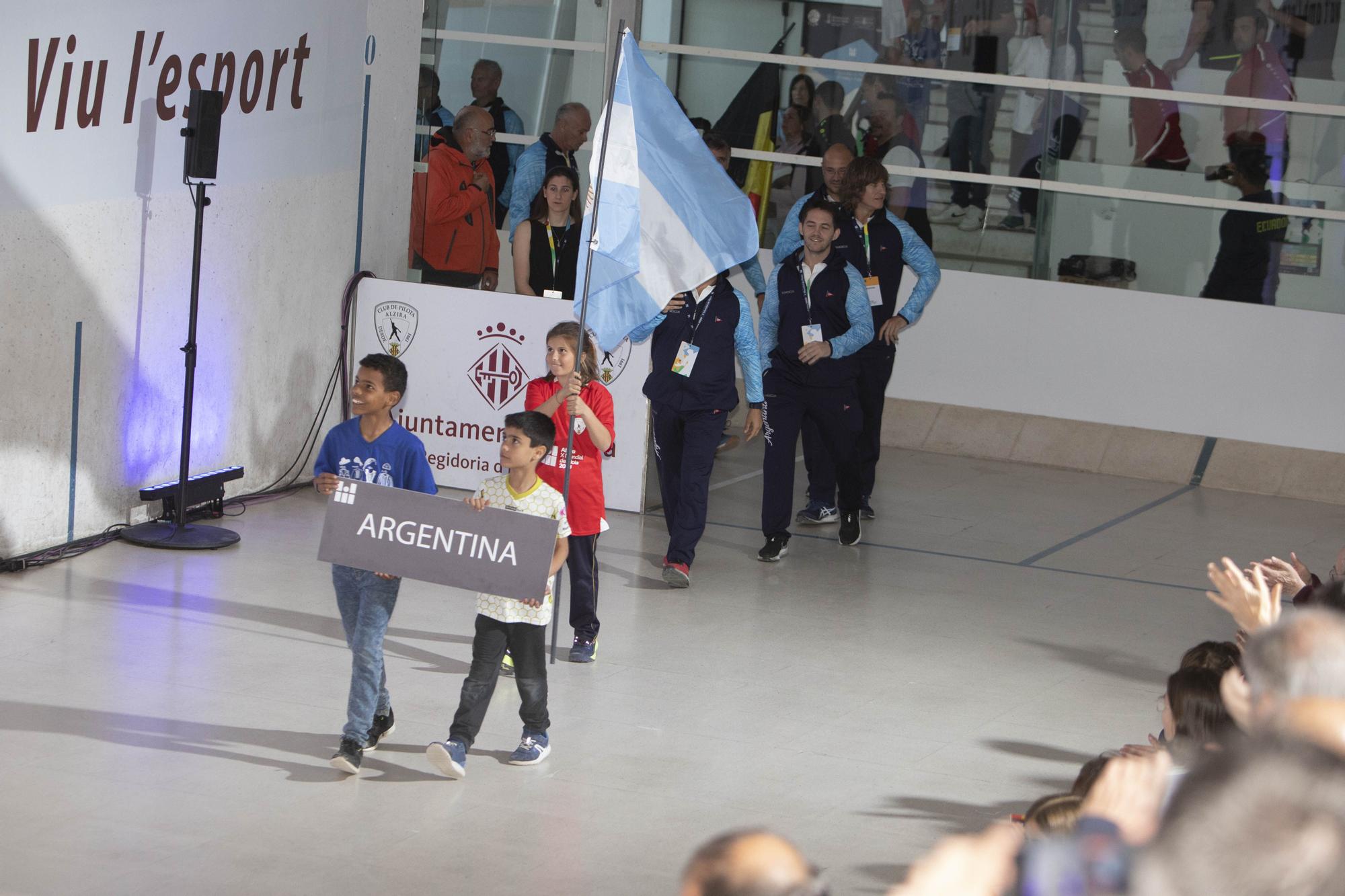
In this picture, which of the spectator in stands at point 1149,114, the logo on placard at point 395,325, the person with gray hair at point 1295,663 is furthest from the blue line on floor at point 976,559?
the person with gray hair at point 1295,663

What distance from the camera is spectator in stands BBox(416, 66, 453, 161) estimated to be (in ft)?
35.3

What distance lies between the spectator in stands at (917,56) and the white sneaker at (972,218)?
2.49ft

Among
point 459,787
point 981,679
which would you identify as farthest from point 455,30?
point 459,787

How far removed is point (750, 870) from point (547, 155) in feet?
30.0

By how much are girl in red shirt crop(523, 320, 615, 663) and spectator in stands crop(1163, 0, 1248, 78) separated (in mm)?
7482

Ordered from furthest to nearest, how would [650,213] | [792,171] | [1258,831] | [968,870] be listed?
1. [792,171]
2. [650,213]
3. [968,870]
4. [1258,831]

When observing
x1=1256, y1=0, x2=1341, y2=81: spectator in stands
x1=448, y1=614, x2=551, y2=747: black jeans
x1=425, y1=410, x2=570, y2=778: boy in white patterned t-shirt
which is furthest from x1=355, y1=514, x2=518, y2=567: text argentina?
x1=1256, y1=0, x2=1341, y2=81: spectator in stands

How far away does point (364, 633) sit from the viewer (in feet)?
17.6

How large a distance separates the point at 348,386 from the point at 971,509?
4.11 meters

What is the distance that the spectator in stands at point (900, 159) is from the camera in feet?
42.9

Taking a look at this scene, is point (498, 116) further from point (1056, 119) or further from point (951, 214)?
point (1056, 119)

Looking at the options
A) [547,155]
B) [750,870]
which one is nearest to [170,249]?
[547,155]

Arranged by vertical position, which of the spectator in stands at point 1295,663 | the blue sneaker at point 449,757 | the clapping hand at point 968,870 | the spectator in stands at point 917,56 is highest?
the spectator in stands at point 917,56

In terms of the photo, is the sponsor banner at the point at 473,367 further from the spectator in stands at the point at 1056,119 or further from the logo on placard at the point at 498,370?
the spectator in stands at the point at 1056,119
